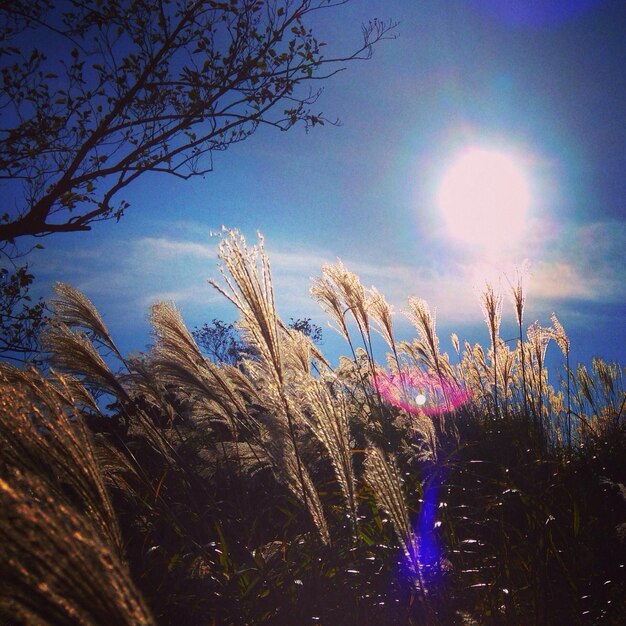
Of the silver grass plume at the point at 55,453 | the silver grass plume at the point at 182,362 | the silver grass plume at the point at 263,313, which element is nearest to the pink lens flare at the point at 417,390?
the silver grass plume at the point at 182,362

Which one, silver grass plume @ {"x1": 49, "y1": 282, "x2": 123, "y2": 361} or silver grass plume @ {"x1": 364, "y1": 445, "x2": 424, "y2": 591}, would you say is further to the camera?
silver grass plume @ {"x1": 49, "y1": 282, "x2": 123, "y2": 361}

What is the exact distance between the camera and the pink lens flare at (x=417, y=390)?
4.92m

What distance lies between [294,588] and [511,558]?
122cm

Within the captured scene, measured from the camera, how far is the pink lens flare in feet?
16.1

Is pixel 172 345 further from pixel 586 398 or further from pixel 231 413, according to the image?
pixel 586 398

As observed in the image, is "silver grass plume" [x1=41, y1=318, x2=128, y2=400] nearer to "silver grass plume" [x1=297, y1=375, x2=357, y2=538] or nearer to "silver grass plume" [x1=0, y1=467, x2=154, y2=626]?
"silver grass plume" [x1=297, y1=375, x2=357, y2=538]

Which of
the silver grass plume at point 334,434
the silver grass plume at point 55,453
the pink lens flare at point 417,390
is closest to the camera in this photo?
the silver grass plume at point 55,453

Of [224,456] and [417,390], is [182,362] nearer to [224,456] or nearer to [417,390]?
[224,456]

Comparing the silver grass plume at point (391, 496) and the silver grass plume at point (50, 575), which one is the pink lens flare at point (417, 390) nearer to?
the silver grass plume at point (391, 496)

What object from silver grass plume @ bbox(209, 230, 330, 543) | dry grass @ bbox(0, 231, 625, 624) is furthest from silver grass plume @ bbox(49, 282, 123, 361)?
silver grass plume @ bbox(209, 230, 330, 543)

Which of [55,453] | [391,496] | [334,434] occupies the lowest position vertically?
[55,453]

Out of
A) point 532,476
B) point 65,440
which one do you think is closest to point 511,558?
point 532,476

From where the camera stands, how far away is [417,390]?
5.21 meters

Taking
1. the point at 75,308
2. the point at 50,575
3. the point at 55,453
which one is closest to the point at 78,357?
the point at 75,308
